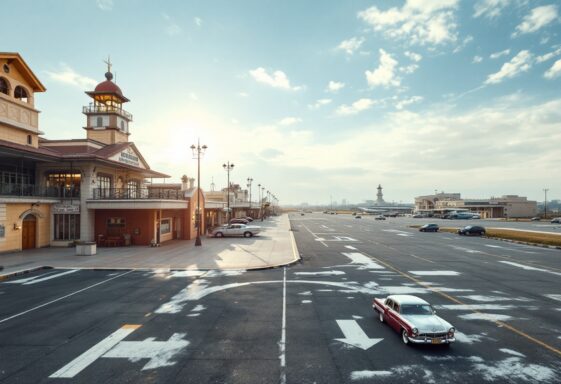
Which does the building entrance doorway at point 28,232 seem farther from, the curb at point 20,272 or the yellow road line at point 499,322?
the yellow road line at point 499,322

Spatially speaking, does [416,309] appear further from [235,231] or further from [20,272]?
A: [235,231]

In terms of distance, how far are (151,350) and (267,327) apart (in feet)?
13.3

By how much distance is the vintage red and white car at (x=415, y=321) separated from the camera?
9.83m

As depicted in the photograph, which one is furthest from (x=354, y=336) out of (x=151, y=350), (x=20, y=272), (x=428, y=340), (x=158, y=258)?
(x=20, y=272)

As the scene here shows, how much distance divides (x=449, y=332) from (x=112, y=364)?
10389 mm

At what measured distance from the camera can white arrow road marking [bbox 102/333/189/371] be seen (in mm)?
9180

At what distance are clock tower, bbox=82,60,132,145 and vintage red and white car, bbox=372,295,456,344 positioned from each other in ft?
143

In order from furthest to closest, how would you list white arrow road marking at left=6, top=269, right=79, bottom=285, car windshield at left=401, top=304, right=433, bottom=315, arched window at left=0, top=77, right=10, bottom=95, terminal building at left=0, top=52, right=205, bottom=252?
arched window at left=0, top=77, right=10, bottom=95 → terminal building at left=0, top=52, right=205, bottom=252 → white arrow road marking at left=6, top=269, right=79, bottom=285 → car windshield at left=401, top=304, right=433, bottom=315

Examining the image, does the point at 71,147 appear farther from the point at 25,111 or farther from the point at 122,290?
the point at 122,290

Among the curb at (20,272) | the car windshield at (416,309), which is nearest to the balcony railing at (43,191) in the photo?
the curb at (20,272)

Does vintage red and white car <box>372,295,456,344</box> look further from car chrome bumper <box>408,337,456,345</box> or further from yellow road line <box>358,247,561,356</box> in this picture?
yellow road line <box>358,247,561,356</box>

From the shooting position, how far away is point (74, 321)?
12406mm

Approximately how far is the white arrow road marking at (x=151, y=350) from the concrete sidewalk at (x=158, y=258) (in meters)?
11.7

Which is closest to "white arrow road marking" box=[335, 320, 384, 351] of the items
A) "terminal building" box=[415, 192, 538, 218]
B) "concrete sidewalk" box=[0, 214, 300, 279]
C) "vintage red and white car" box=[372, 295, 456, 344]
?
"vintage red and white car" box=[372, 295, 456, 344]
